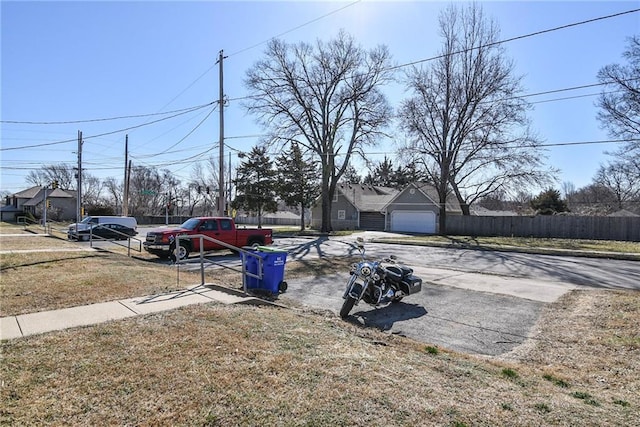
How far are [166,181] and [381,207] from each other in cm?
5182

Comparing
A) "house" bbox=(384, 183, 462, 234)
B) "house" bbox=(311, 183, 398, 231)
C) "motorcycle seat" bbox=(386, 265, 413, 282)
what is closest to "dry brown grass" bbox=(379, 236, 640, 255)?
"house" bbox=(384, 183, 462, 234)

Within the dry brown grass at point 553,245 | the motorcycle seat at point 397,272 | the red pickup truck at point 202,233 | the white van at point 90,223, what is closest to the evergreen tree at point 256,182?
the white van at point 90,223

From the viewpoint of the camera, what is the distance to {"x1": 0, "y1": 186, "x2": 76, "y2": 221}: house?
63.6 m

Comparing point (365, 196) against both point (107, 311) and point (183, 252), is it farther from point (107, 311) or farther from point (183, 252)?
point (107, 311)

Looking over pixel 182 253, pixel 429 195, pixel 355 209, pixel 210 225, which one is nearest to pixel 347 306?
pixel 182 253

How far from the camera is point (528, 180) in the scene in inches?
1282

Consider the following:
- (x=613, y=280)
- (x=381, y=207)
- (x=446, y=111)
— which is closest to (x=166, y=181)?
(x=381, y=207)

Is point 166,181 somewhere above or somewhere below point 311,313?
above

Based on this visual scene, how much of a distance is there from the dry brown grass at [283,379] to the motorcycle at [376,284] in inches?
54.7

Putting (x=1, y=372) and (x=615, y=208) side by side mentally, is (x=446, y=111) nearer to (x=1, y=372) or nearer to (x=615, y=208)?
(x=1, y=372)

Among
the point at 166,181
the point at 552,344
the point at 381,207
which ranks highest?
the point at 166,181

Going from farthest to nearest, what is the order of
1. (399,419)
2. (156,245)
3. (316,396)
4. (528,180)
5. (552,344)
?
(528,180), (156,245), (552,344), (316,396), (399,419)

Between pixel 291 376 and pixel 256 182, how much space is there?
43283 millimetres

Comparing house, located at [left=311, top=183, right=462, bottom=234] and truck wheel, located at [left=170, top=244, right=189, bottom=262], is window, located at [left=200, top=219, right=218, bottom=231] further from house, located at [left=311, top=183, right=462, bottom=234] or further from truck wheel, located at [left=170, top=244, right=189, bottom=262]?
house, located at [left=311, top=183, right=462, bottom=234]
